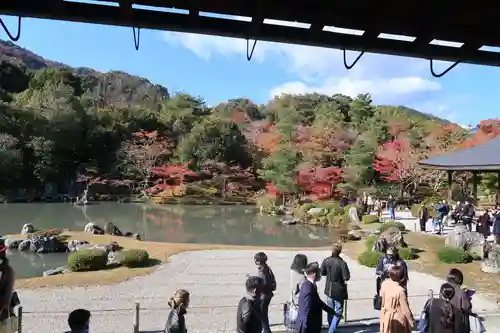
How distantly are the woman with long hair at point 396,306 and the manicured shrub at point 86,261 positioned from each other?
7.93m

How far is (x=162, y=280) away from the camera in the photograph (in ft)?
30.1

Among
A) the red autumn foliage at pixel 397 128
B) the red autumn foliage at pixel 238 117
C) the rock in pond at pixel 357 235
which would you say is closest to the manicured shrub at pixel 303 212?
the rock in pond at pixel 357 235

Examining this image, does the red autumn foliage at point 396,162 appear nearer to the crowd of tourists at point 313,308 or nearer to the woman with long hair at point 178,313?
the crowd of tourists at point 313,308

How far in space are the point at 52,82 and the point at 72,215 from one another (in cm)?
1841

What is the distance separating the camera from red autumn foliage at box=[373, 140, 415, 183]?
77.4 ft

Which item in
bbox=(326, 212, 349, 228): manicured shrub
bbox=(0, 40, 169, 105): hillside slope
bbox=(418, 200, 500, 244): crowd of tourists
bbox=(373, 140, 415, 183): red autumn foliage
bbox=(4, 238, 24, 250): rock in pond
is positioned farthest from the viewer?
bbox=(0, 40, 169, 105): hillside slope

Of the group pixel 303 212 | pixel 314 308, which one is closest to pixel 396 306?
pixel 314 308

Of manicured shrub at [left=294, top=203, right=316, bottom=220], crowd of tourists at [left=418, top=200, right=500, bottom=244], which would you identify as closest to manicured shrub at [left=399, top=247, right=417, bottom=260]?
crowd of tourists at [left=418, top=200, right=500, bottom=244]

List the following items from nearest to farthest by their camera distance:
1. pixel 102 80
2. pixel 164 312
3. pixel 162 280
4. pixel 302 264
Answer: pixel 302 264 < pixel 164 312 < pixel 162 280 < pixel 102 80

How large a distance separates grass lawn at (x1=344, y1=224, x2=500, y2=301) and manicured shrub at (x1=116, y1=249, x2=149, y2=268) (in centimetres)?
565

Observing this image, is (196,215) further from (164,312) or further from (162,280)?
(164,312)

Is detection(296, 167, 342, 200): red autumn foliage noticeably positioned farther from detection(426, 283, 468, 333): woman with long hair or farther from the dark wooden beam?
the dark wooden beam

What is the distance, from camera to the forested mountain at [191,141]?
24734 millimetres

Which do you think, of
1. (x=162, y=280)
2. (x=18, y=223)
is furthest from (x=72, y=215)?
(x=162, y=280)
